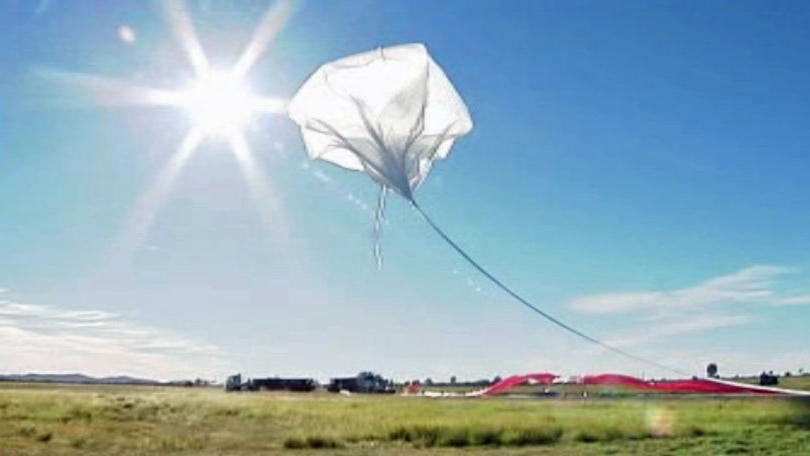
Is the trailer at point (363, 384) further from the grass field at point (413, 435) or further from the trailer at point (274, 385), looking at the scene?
the grass field at point (413, 435)

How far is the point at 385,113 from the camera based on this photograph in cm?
680

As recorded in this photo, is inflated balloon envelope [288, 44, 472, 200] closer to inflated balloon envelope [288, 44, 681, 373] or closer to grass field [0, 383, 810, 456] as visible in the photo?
inflated balloon envelope [288, 44, 681, 373]

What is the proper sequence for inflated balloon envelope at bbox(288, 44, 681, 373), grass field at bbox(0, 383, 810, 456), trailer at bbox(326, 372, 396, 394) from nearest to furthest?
inflated balloon envelope at bbox(288, 44, 681, 373) < grass field at bbox(0, 383, 810, 456) < trailer at bbox(326, 372, 396, 394)

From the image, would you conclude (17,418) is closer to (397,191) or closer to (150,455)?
(150,455)

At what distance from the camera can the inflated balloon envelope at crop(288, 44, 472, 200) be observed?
6.66 meters

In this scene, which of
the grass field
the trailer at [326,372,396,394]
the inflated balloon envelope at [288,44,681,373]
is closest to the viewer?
the inflated balloon envelope at [288,44,681,373]

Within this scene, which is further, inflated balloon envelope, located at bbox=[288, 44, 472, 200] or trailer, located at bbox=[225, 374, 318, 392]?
trailer, located at bbox=[225, 374, 318, 392]

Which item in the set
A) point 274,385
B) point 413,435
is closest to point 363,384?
point 274,385

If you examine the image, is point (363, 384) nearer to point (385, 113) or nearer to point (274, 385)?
point (274, 385)

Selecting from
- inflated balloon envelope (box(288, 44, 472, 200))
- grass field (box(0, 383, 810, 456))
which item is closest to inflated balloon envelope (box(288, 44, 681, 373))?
inflated balloon envelope (box(288, 44, 472, 200))

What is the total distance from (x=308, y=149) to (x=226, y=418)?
918 inches

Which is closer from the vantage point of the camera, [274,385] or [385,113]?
[385,113]

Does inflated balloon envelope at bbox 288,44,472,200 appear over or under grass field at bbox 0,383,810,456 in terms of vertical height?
over

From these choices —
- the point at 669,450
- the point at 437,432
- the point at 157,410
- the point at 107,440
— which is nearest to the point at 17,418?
the point at 157,410
